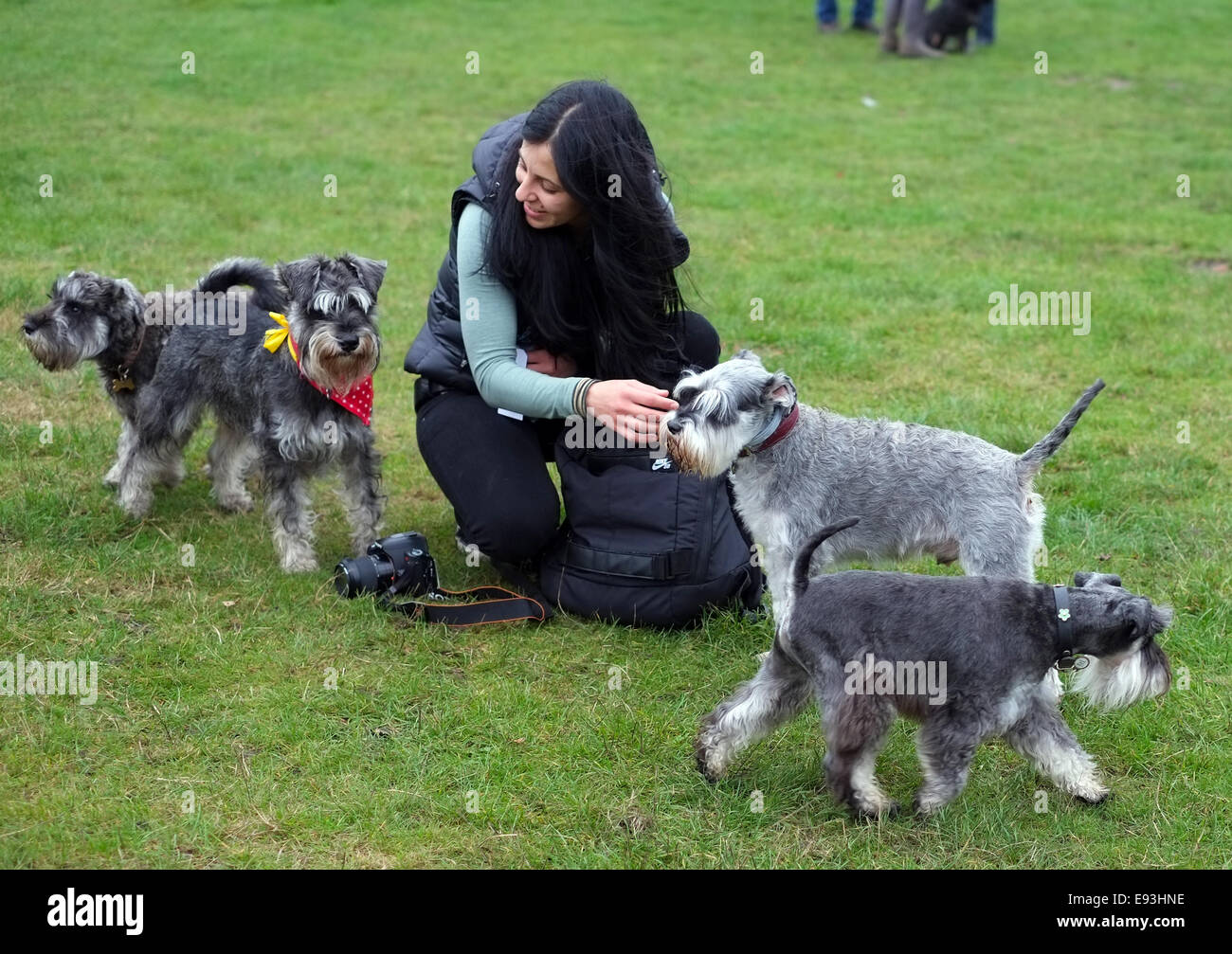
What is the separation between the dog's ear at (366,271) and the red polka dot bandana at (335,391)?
0.40 metres

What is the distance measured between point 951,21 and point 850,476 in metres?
18.0

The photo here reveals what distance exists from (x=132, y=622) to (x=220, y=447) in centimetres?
150

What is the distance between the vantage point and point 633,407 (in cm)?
471

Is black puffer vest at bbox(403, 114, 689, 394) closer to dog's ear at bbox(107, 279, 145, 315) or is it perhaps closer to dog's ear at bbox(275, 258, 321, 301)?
dog's ear at bbox(275, 258, 321, 301)

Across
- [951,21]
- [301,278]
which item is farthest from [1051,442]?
[951,21]

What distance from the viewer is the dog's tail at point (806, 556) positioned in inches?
153

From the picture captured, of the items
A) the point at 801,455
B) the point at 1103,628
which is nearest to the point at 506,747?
the point at 801,455

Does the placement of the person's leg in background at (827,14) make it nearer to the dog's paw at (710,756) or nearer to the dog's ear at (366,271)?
the dog's ear at (366,271)

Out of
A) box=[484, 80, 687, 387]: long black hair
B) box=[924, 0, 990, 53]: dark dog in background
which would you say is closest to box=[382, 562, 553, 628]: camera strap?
box=[484, 80, 687, 387]: long black hair

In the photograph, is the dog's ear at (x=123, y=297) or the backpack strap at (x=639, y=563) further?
the dog's ear at (x=123, y=297)

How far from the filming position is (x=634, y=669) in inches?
196

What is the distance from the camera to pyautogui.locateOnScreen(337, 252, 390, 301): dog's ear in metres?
5.67

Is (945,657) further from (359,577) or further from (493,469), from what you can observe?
(359,577)

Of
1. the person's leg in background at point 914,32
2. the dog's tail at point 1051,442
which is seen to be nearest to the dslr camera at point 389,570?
the dog's tail at point 1051,442
